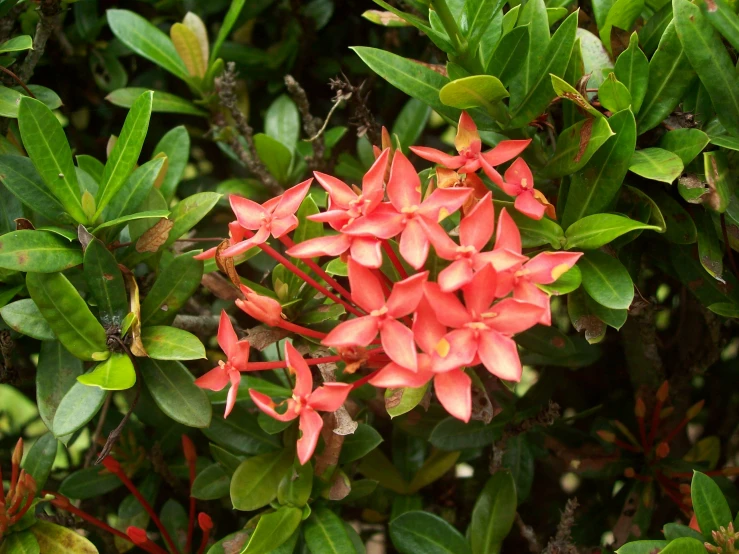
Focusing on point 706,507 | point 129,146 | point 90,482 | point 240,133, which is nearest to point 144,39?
point 240,133

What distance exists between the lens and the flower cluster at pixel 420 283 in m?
0.73

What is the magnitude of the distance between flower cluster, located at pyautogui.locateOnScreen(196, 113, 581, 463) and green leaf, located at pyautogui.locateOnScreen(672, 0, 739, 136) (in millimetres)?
227

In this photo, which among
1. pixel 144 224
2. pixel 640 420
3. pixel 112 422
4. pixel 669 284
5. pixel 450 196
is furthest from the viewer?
pixel 669 284

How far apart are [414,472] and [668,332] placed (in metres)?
0.71

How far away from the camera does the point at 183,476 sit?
138 cm

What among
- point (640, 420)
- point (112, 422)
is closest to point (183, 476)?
point (112, 422)

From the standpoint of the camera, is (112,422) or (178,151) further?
(112,422)

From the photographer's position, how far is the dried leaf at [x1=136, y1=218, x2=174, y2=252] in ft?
3.49

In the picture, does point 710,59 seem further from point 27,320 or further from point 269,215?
point 27,320

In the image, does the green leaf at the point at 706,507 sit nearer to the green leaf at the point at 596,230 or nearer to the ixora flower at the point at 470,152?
the green leaf at the point at 596,230

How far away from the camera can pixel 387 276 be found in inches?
36.3

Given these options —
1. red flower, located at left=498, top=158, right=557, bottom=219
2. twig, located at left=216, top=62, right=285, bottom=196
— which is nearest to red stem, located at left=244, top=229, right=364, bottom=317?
red flower, located at left=498, top=158, right=557, bottom=219

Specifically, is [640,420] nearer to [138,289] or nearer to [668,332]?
[668,332]

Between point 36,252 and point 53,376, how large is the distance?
204 mm
